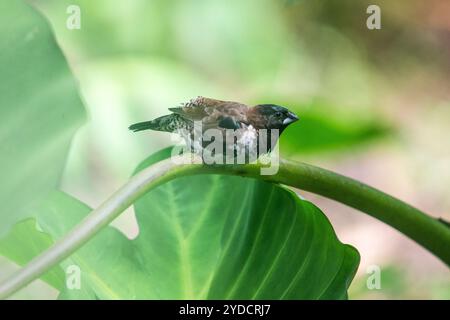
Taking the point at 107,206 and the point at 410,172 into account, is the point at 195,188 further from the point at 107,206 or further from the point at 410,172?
the point at 410,172

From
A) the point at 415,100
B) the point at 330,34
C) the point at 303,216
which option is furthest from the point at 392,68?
the point at 303,216

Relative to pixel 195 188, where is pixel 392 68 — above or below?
above

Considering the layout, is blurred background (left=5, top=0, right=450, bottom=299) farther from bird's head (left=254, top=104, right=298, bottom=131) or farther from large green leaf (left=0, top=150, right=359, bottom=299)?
bird's head (left=254, top=104, right=298, bottom=131)

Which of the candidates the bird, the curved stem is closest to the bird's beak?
the bird

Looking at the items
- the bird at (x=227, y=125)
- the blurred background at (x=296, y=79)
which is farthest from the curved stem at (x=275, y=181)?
the blurred background at (x=296, y=79)

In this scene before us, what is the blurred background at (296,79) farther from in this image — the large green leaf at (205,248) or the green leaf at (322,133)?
the green leaf at (322,133)

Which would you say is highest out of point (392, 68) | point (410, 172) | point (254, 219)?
point (392, 68)

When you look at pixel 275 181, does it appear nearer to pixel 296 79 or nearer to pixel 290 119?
pixel 290 119
